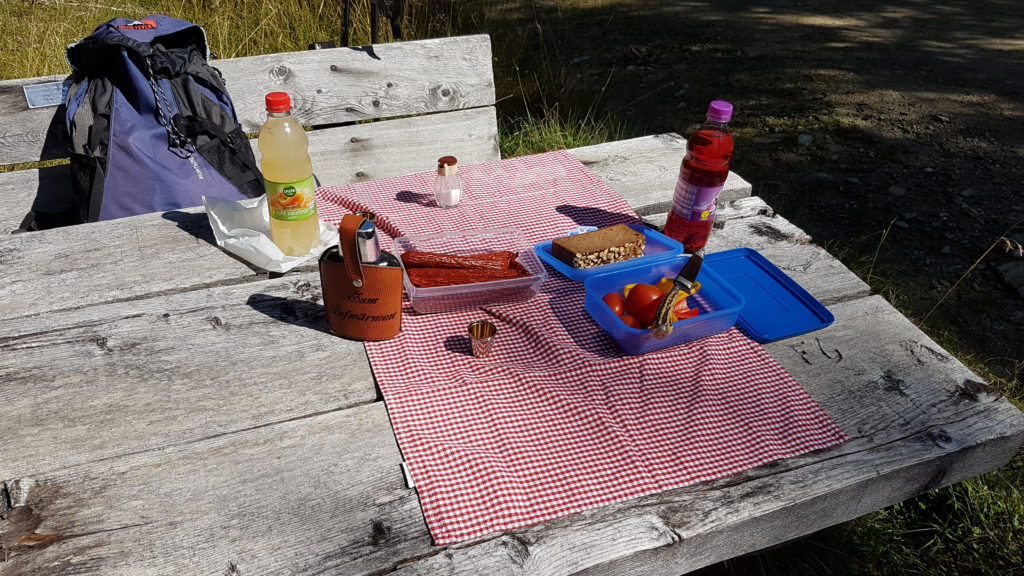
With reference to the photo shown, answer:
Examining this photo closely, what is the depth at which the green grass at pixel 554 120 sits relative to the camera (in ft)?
6.98

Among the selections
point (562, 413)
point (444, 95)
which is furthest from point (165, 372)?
point (444, 95)

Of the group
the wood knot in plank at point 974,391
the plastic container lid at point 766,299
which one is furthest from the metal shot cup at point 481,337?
the wood knot in plank at point 974,391

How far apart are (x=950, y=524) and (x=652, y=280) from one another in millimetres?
1370

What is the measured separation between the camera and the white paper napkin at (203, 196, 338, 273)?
1.77 m

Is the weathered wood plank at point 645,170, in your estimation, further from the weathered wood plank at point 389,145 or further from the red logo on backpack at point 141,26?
the red logo on backpack at point 141,26

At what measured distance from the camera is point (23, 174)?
2.47 m

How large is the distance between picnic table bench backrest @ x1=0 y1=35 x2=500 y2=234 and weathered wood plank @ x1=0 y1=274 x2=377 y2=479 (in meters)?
1.32

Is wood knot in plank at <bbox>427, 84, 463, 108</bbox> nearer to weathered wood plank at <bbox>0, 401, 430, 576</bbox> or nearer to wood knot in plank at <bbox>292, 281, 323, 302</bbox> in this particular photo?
wood knot in plank at <bbox>292, 281, 323, 302</bbox>

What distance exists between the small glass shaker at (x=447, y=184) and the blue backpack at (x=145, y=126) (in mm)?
820

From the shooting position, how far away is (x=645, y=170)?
7.82 ft

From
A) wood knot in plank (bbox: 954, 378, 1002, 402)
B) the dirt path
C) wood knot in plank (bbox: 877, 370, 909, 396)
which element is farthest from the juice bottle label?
wood knot in plank (bbox: 954, 378, 1002, 402)

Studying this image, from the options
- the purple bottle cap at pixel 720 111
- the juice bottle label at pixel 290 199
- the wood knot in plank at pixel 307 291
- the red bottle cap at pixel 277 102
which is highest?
the purple bottle cap at pixel 720 111

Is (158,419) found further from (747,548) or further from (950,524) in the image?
(950,524)

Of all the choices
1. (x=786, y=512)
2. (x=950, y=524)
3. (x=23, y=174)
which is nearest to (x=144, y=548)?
(x=786, y=512)
